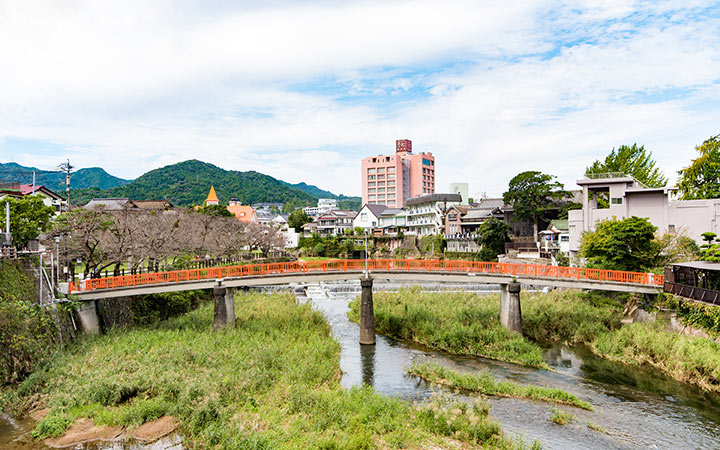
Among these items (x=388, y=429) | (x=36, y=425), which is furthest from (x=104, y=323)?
(x=388, y=429)

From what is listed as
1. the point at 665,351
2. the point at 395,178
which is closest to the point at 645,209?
the point at 665,351

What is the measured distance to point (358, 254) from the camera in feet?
298

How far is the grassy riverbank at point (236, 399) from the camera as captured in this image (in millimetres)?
16075

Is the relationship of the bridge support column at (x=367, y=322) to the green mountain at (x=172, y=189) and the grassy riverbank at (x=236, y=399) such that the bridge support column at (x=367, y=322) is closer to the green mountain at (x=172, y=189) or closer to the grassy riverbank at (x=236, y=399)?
the grassy riverbank at (x=236, y=399)

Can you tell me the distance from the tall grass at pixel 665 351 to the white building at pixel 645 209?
1528 cm

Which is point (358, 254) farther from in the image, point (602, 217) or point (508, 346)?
point (508, 346)

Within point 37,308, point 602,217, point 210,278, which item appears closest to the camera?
point 37,308

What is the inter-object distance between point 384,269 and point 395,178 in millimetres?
111311

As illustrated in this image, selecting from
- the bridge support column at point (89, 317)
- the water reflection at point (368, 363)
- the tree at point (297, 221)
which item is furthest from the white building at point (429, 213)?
the bridge support column at point (89, 317)

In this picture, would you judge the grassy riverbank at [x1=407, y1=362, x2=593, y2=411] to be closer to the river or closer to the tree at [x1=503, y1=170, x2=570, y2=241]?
the river

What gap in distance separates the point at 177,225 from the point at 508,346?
131ft

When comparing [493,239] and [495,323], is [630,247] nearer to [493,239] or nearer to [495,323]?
[495,323]

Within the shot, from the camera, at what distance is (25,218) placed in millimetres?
32656

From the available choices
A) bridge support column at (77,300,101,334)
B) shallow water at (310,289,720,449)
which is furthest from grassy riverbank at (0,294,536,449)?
shallow water at (310,289,720,449)
